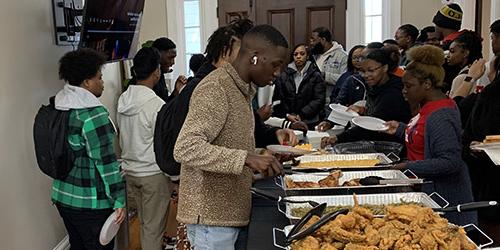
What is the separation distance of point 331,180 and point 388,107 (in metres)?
0.93

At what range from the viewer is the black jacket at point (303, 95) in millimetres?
3932

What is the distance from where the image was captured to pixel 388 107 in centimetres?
247

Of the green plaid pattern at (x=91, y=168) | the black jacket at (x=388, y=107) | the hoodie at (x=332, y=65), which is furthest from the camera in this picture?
the hoodie at (x=332, y=65)

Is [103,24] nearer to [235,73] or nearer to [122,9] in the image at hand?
[122,9]

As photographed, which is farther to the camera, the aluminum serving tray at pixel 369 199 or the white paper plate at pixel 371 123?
the white paper plate at pixel 371 123

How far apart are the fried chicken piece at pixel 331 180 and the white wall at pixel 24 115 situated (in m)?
1.45

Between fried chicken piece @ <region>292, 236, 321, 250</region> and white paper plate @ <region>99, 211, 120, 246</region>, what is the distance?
4.35 ft

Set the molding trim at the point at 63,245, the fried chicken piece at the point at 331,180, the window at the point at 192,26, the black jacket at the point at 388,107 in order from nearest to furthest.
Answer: the fried chicken piece at the point at 331,180
the black jacket at the point at 388,107
the molding trim at the point at 63,245
the window at the point at 192,26

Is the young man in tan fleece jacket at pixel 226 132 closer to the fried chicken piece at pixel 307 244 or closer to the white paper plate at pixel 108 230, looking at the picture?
the fried chicken piece at pixel 307 244

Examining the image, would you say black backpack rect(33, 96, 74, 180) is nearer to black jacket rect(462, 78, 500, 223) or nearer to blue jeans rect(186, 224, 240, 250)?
blue jeans rect(186, 224, 240, 250)

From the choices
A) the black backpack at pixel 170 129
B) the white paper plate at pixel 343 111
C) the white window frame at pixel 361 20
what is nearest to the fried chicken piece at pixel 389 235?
the black backpack at pixel 170 129

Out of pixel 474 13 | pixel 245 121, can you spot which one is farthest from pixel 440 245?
pixel 474 13

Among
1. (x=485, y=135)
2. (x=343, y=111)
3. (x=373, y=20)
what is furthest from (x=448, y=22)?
(x=485, y=135)

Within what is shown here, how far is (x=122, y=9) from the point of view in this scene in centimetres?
313
